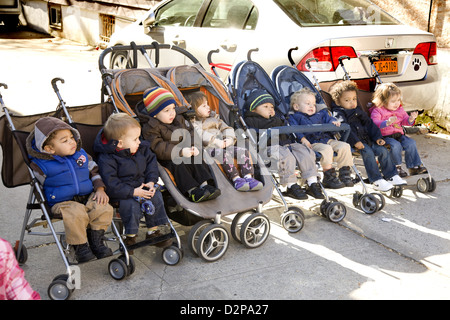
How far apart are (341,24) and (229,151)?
308 cm

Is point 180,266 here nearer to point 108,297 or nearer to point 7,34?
point 108,297

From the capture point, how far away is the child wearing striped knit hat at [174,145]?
4645mm

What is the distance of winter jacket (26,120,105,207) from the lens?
4.15m

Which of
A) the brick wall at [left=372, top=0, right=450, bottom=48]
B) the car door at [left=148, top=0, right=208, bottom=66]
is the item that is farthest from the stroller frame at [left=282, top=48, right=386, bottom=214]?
the brick wall at [left=372, top=0, right=450, bottom=48]

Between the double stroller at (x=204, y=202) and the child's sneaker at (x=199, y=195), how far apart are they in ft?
0.15

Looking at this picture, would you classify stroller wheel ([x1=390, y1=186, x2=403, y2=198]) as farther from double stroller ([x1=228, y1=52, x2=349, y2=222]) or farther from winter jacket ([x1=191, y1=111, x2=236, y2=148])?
winter jacket ([x1=191, y1=111, x2=236, y2=148])

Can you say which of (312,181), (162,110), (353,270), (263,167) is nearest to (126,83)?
(162,110)

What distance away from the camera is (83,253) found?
4.09 metres

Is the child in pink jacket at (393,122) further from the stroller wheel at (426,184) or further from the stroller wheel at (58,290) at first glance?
the stroller wheel at (58,290)

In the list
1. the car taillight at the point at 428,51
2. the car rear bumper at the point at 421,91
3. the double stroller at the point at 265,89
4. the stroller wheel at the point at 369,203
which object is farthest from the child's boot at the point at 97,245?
the car taillight at the point at 428,51

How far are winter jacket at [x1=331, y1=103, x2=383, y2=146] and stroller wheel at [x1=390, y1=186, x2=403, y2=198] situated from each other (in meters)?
0.53

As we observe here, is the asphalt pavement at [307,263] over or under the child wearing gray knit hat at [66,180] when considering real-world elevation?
under

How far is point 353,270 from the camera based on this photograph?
14.7 feet

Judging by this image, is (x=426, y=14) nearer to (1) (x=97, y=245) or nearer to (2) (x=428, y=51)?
(2) (x=428, y=51)
